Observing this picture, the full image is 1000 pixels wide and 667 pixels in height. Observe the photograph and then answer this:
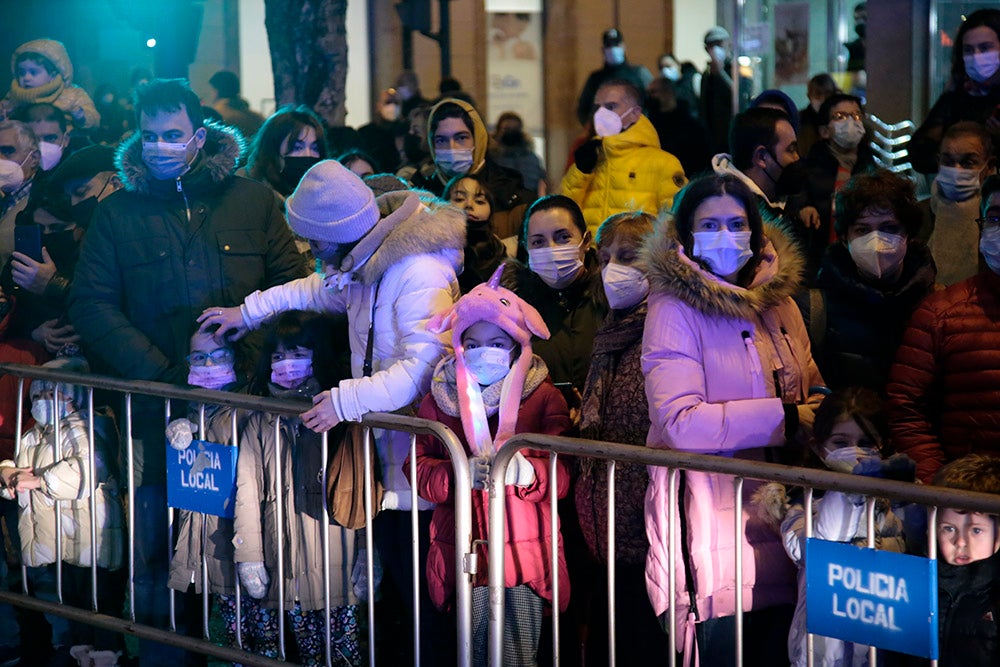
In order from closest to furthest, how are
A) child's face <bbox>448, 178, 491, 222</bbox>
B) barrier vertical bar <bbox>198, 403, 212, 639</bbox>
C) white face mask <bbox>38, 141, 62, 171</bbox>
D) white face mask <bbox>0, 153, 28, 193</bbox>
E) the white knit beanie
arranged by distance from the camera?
1. the white knit beanie
2. barrier vertical bar <bbox>198, 403, 212, 639</bbox>
3. child's face <bbox>448, 178, 491, 222</bbox>
4. white face mask <bbox>0, 153, 28, 193</bbox>
5. white face mask <bbox>38, 141, 62, 171</bbox>

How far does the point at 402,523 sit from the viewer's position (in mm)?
5887

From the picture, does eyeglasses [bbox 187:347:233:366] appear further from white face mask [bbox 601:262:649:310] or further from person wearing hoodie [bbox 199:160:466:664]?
white face mask [bbox 601:262:649:310]

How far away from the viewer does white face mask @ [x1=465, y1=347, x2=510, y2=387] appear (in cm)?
541

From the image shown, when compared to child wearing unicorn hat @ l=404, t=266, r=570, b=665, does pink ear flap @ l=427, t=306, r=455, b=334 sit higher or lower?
higher

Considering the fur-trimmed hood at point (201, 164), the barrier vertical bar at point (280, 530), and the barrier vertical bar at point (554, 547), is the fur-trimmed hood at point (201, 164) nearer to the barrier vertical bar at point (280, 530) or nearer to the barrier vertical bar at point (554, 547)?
the barrier vertical bar at point (280, 530)

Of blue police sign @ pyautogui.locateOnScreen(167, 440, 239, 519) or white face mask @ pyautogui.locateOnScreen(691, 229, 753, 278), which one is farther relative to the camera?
blue police sign @ pyautogui.locateOnScreen(167, 440, 239, 519)

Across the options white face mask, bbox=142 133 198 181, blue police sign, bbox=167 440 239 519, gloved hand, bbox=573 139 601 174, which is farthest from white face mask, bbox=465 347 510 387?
gloved hand, bbox=573 139 601 174

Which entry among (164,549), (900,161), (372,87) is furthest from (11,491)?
(372,87)

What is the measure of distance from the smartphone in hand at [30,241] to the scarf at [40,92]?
2276 millimetres

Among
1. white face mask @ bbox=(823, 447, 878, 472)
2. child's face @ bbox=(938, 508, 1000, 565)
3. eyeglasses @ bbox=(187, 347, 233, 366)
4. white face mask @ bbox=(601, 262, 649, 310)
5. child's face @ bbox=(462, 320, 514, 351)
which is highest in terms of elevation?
white face mask @ bbox=(601, 262, 649, 310)

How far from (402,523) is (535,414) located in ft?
2.64

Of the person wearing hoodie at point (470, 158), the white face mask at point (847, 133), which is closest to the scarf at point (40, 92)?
the person wearing hoodie at point (470, 158)

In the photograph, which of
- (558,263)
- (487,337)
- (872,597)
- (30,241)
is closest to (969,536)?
(872,597)

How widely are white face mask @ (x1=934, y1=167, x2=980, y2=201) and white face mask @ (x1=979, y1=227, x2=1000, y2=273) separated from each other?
5.22 ft
